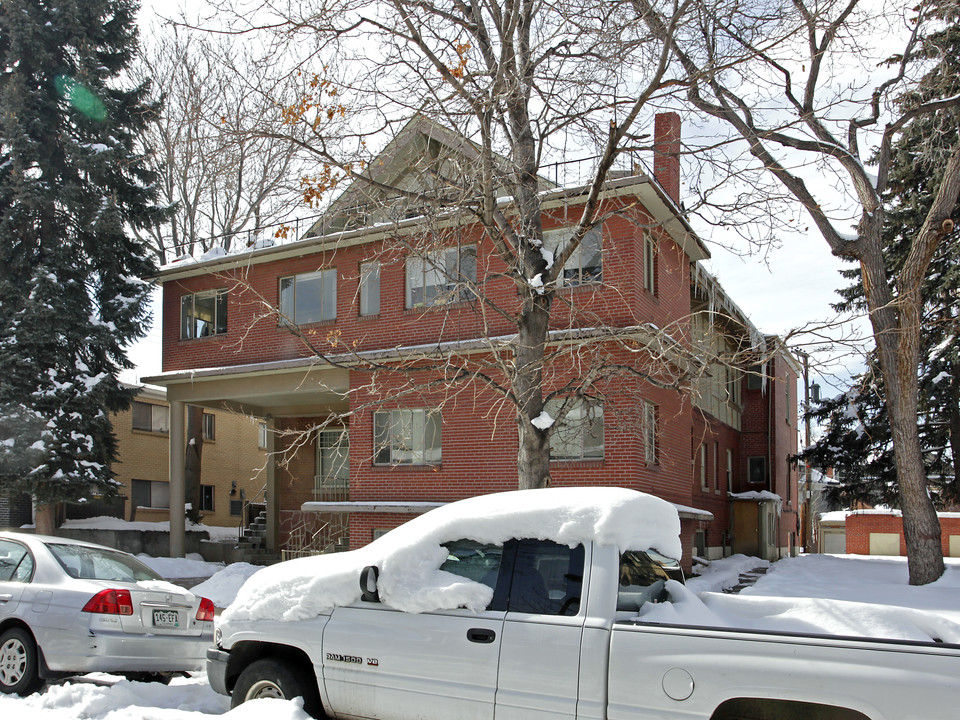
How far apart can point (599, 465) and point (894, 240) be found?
477 inches

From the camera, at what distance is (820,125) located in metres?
15.1

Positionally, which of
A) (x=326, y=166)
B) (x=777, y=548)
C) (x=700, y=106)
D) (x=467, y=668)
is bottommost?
(x=777, y=548)

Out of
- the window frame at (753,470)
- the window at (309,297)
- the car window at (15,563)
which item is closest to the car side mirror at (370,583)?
the car window at (15,563)

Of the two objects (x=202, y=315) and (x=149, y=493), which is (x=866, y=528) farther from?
(x=149, y=493)

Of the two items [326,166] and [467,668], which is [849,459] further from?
[467,668]

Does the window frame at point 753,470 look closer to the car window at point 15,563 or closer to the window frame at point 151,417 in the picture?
the window frame at point 151,417

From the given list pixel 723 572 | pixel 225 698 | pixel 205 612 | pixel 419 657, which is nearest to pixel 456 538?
pixel 419 657

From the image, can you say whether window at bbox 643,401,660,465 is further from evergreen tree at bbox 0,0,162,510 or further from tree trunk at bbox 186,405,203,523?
tree trunk at bbox 186,405,203,523

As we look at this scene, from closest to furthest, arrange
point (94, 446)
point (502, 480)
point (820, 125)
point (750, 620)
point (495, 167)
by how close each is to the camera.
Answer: point (750, 620) → point (495, 167) → point (820, 125) → point (502, 480) → point (94, 446)

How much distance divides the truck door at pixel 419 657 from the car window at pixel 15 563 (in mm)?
4230

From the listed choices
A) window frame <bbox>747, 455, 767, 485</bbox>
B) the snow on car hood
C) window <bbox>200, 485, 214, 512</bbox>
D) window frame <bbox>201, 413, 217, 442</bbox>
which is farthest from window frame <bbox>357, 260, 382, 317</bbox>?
window <bbox>200, 485, 214, 512</bbox>

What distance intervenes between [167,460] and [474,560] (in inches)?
1057

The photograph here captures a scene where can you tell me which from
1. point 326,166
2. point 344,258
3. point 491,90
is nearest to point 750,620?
point 491,90

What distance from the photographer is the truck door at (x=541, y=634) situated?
4.75 m
